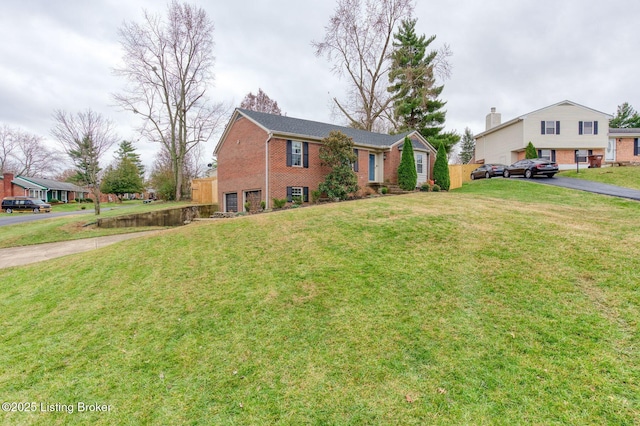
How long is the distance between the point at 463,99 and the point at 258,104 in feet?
88.0

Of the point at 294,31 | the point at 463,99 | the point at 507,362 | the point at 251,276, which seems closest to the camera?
the point at 507,362

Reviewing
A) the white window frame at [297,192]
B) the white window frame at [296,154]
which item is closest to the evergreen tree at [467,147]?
the white window frame at [296,154]

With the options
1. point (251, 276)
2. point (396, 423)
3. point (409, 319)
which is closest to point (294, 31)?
point (251, 276)

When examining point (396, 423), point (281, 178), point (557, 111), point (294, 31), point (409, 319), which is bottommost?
point (396, 423)

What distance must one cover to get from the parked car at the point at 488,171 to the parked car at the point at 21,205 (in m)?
41.0

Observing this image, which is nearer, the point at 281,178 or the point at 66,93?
the point at 281,178

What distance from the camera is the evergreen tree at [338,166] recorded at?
16.1 metres

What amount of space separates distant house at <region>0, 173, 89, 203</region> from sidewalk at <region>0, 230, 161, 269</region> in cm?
2567

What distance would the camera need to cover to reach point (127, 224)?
53.3 feet

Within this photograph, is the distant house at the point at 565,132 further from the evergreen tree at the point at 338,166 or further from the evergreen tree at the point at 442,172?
the evergreen tree at the point at 338,166

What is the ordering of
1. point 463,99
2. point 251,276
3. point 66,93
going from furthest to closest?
point 463,99
point 66,93
point 251,276

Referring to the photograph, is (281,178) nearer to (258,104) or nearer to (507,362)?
(507,362)

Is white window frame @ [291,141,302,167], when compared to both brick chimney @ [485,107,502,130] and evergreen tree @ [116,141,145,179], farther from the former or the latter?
evergreen tree @ [116,141,145,179]

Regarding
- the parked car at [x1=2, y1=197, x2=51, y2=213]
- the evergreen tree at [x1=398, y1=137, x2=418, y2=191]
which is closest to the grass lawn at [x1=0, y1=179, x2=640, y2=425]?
the evergreen tree at [x1=398, y1=137, x2=418, y2=191]
